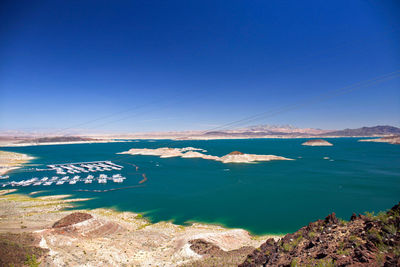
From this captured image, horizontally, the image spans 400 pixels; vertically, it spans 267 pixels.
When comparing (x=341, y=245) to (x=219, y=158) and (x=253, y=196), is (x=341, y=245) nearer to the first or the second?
(x=253, y=196)

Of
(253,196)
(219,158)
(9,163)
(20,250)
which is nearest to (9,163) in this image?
(9,163)

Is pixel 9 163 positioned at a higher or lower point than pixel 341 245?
lower

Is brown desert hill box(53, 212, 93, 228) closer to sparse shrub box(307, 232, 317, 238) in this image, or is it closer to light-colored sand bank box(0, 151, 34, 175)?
sparse shrub box(307, 232, 317, 238)

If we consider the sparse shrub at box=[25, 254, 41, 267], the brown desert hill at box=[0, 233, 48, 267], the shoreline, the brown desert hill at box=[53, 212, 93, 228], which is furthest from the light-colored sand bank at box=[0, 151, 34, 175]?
the sparse shrub at box=[25, 254, 41, 267]

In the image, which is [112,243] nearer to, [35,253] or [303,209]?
[35,253]

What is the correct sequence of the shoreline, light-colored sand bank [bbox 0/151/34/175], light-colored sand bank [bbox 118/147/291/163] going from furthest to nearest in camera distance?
light-colored sand bank [bbox 118/147/291/163]
light-colored sand bank [bbox 0/151/34/175]
the shoreline
